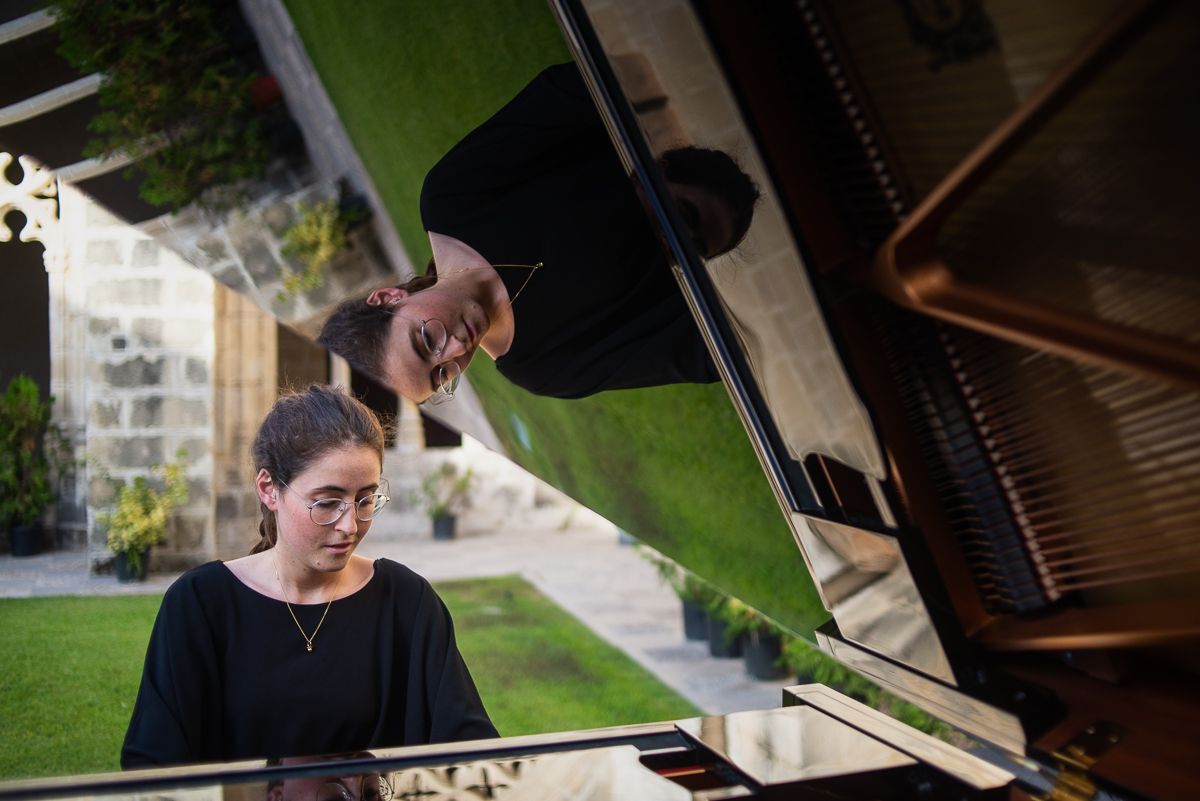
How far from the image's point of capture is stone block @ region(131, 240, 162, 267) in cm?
245

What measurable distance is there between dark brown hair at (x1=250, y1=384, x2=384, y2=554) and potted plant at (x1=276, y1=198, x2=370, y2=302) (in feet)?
2.18

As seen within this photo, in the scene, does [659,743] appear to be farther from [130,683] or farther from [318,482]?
[130,683]

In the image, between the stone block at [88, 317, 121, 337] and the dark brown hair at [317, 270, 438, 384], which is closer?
the dark brown hair at [317, 270, 438, 384]

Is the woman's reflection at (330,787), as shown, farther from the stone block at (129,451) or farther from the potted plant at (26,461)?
the stone block at (129,451)

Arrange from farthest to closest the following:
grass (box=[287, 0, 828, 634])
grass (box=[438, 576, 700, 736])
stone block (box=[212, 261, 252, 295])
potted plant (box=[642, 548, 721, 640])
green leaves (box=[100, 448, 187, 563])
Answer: potted plant (box=[642, 548, 721, 640]) → grass (box=[438, 576, 700, 736]) → stone block (box=[212, 261, 252, 295]) → green leaves (box=[100, 448, 187, 563]) → grass (box=[287, 0, 828, 634])

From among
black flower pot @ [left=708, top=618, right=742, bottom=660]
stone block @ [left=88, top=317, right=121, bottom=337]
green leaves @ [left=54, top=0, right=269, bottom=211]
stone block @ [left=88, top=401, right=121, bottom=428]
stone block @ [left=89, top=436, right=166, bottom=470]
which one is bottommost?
black flower pot @ [left=708, top=618, right=742, bottom=660]

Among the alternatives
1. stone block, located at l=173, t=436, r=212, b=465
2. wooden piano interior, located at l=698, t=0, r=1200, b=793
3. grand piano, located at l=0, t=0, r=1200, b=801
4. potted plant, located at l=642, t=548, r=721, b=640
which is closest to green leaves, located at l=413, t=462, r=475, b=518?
potted plant, located at l=642, t=548, r=721, b=640

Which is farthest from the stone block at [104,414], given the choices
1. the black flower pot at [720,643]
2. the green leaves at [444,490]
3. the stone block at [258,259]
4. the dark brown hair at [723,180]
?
the black flower pot at [720,643]

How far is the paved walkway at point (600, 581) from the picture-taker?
12.2ft

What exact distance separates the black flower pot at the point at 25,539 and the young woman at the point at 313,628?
2.56 feet

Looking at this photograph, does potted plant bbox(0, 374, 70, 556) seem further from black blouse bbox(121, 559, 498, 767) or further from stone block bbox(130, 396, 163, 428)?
black blouse bbox(121, 559, 498, 767)

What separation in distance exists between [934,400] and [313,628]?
3.73ft

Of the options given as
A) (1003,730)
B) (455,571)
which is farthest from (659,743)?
(455,571)

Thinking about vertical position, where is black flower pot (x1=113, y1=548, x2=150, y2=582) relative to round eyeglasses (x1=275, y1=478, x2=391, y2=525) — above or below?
above
